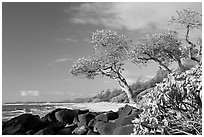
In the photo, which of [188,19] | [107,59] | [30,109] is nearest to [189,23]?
[188,19]

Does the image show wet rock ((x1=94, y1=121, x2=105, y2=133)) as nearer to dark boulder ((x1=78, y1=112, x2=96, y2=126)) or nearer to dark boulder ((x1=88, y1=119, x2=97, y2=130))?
dark boulder ((x1=88, y1=119, x2=97, y2=130))

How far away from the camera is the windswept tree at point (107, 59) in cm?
1117

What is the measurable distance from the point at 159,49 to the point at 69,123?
3858 millimetres

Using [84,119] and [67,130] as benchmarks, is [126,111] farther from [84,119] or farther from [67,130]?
[67,130]

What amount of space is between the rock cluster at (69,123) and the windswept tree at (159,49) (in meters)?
2.58

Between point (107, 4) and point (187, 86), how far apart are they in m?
5.78

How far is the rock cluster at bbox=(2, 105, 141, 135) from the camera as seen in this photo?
785 cm

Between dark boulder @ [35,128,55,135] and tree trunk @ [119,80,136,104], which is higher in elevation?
tree trunk @ [119,80,136,104]

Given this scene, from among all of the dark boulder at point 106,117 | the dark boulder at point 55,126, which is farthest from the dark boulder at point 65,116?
the dark boulder at point 106,117

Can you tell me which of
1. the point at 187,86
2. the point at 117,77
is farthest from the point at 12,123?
the point at 187,86

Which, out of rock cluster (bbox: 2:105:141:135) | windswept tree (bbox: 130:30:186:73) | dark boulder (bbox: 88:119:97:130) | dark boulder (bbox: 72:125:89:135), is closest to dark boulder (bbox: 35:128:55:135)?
rock cluster (bbox: 2:105:141:135)

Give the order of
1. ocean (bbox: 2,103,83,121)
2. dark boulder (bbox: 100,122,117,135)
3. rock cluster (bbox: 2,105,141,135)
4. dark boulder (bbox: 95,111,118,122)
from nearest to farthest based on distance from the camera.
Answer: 1. dark boulder (bbox: 100,122,117,135)
2. rock cluster (bbox: 2,105,141,135)
3. dark boulder (bbox: 95,111,118,122)
4. ocean (bbox: 2,103,83,121)

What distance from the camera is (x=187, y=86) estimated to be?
162 inches

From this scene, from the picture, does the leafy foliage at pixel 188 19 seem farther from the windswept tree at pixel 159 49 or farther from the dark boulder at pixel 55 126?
the dark boulder at pixel 55 126
